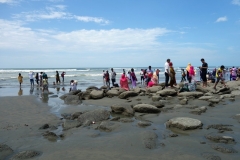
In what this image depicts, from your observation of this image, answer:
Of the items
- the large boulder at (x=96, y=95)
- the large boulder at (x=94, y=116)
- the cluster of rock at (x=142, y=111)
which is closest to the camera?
the cluster of rock at (x=142, y=111)

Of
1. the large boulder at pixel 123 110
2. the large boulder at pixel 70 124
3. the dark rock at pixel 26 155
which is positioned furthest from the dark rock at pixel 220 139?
the dark rock at pixel 26 155

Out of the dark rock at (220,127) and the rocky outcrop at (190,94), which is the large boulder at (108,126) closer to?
the dark rock at (220,127)

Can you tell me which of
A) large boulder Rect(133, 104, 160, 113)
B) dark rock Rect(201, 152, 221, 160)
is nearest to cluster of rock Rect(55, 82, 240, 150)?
→ large boulder Rect(133, 104, 160, 113)

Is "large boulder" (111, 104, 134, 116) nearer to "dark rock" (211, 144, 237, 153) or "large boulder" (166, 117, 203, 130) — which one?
"large boulder" (166, 117, 203, 130)

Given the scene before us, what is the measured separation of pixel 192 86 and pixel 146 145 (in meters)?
8.27

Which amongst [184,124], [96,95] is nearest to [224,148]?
[184,124]

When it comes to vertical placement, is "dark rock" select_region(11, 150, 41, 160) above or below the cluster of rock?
below

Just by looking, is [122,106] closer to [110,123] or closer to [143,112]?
[143,112]

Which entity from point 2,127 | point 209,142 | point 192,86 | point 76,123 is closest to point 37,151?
point 76,123

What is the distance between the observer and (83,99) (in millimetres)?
13227

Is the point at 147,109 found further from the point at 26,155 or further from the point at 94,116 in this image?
the point at 26,155

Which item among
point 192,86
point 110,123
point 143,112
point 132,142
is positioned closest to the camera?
point 132,142

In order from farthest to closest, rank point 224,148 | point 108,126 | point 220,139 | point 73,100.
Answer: point 73,100 → point 108,126 → point 220,139 → point 224,148

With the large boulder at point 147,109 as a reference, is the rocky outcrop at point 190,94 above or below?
above
